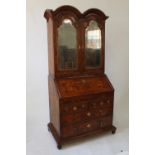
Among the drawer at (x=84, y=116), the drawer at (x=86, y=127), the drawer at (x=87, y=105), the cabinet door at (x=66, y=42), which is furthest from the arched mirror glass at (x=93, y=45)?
the drawer at (x=86, y=127)

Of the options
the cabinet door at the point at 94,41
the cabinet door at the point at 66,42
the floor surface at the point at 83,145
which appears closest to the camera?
the floor surface at the point at 83,145

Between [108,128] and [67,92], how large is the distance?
798mm

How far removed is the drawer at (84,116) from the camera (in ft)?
7.33

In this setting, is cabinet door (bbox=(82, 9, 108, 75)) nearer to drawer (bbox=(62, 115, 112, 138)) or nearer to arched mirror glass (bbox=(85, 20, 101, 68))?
arched mirror glass (bbox=(85, 20, 101, 68))

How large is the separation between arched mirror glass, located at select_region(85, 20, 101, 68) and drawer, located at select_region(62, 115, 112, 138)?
0.75m

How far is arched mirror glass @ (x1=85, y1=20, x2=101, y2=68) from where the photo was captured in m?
2.52

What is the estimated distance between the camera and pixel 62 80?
2.37m

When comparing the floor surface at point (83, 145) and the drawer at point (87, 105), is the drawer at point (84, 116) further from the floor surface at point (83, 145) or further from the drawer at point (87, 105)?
the floor surface at point (83, 145)

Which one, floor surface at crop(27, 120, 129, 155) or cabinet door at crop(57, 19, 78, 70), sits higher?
cabinet door at crop(57, 19, 78, 70)

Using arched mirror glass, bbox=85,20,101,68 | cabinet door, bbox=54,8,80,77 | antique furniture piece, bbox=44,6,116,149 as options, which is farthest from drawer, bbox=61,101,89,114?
arched mirror glass, bbox=85,20,101,68

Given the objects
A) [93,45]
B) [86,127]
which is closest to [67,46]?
[93,45]

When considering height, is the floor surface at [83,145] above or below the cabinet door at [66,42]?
below
